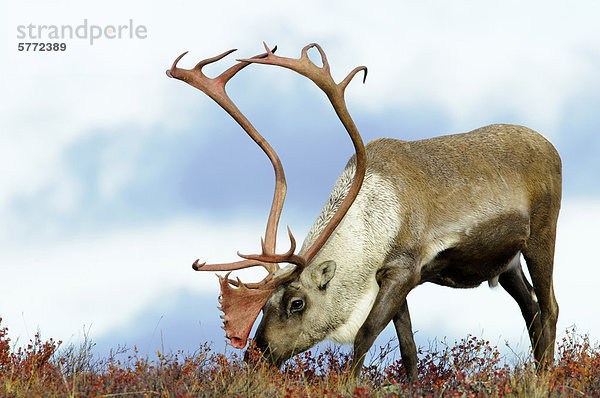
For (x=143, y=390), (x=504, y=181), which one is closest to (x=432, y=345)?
(x=504, y=181)

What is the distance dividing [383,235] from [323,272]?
62 cm

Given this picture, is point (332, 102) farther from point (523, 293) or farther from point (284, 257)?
point (523, 293)

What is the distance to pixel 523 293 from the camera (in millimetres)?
8672

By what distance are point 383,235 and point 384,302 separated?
1.93ft

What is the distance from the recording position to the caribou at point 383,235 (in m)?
6.56

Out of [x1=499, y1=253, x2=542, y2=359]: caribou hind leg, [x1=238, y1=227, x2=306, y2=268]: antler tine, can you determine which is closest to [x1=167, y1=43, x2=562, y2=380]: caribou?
[x1=238, y1=227, x2=306, y2=268]: antler tine

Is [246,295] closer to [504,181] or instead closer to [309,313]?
[309,313]

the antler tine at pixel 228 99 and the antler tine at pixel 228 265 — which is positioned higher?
the antler tine at pixel 228 99

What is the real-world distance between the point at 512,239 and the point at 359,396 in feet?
10.9

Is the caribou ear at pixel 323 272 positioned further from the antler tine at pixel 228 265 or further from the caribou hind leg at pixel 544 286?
the caribou hind leg at pixel 544 286

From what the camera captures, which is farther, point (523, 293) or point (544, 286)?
point (523, 293)

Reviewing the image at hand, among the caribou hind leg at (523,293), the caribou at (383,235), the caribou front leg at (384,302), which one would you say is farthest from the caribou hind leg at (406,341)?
the caribou hind leg at (523,293)

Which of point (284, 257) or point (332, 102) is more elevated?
point (332, 102)

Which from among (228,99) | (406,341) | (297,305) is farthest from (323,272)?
(228,99)
